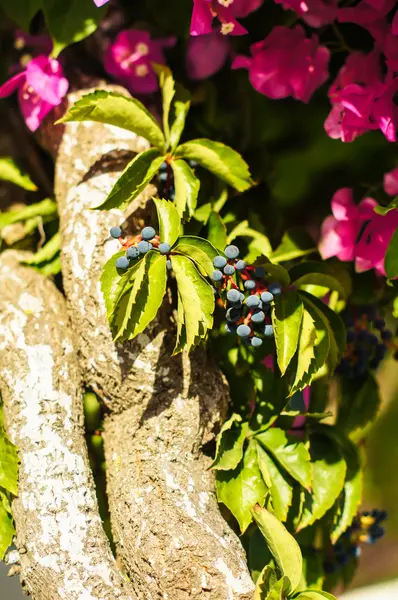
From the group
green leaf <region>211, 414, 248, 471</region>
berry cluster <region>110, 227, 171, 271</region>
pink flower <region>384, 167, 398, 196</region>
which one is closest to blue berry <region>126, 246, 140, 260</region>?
berry cluster <region>110, 227, 171, 271</region>

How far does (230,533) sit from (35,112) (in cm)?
57

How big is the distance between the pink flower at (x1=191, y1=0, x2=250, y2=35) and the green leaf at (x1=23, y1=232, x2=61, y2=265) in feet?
1.00

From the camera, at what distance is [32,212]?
0.94 meters

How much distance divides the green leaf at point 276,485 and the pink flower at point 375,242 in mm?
250

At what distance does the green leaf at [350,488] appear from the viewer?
2.84 ft

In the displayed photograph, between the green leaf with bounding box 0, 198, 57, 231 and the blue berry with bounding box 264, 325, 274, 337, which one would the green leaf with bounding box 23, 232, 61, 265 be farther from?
the blue berry with bounding box 264, 325, 274, 337

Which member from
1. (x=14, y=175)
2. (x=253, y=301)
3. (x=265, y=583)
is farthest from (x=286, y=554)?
(x=14, y=175)

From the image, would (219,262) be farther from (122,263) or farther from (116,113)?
(116,113)

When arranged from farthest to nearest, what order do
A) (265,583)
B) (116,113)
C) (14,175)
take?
(14,175)
(116,113)
(265,583)

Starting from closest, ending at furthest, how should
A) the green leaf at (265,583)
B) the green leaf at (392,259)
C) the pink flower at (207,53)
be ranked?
the green leaf at (265,583), the green leaf at (392,259), the pink flower at (207,53)

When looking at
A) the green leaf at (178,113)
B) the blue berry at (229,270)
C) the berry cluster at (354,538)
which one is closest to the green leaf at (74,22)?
the green leaf at (178,113)

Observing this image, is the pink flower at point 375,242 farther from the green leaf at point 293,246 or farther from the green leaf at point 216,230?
the green leaf at point 216,230

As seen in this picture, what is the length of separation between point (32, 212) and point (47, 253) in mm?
66

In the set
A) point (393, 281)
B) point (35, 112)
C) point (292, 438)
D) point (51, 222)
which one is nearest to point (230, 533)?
point (292, 438)
